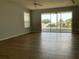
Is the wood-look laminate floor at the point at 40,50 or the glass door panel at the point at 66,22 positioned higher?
the glass door panel at the point at 66,22

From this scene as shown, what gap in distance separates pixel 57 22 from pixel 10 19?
5728 mm

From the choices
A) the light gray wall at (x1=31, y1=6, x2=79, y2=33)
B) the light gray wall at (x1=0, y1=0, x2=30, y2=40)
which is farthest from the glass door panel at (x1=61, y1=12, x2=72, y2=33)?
the light gray wall at (x1=0, y1=0, x2=30, y2=40)

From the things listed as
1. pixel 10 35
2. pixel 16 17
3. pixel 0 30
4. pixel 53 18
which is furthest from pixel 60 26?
pixel 0 30

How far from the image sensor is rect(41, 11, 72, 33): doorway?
1182cm

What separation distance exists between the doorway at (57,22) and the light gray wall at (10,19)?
3.13 metres

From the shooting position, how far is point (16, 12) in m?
9.44

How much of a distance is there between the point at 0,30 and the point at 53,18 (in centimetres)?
680

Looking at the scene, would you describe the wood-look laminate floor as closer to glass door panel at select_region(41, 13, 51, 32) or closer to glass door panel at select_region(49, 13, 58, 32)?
glass door panel at select_region(49, 13, 58, 32)

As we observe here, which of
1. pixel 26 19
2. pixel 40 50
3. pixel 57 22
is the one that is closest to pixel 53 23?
pixel 57 22

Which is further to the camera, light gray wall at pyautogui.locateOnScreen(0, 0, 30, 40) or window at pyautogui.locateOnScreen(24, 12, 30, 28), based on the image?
window at pyautogui.locateOnScreen(24, 12, 30, 28)

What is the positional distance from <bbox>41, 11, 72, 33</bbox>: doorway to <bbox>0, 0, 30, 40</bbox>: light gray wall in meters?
3.13

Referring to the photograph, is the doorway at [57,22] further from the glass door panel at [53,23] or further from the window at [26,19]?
the window at [26,19]

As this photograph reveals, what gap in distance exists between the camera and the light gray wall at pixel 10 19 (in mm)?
7458

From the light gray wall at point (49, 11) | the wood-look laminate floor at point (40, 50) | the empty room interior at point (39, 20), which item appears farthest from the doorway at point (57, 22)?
the wood-look laminate floor at point (40, 50)
